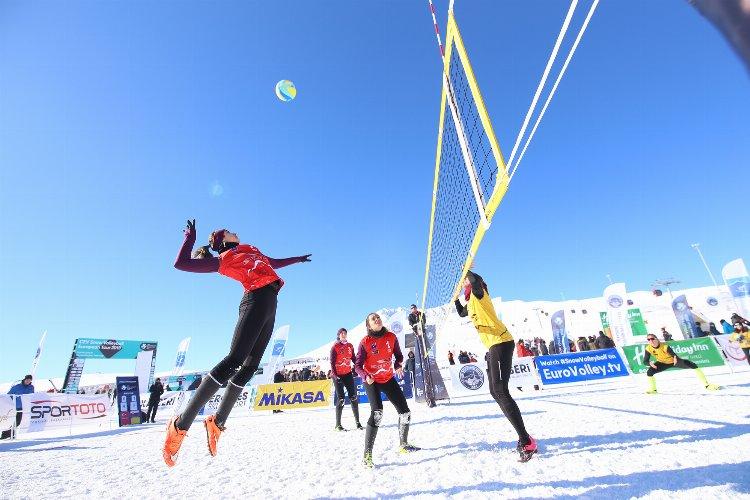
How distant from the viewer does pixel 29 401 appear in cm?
1130

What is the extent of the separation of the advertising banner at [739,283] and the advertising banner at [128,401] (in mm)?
25080

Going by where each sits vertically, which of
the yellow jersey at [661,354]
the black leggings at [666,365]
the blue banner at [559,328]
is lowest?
the black leggings at [666,365]

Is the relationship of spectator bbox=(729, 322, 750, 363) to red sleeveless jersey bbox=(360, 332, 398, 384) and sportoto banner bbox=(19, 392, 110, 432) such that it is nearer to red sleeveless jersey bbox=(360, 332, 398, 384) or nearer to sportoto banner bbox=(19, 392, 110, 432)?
red sleeveless jersey bbox=(360, 332, 398, 384)

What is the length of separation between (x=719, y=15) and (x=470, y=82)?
3.44m

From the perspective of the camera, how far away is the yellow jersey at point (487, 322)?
3.72 metres

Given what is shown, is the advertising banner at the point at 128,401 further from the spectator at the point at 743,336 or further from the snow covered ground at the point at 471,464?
the spectator at the point at 743,336

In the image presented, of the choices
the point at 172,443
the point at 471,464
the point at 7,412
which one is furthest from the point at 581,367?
the point at 7,412

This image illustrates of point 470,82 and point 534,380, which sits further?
point 534,380

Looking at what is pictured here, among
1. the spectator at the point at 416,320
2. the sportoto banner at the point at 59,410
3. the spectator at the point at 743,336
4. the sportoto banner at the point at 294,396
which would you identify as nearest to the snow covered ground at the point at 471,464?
the spectator at the point at 416,320

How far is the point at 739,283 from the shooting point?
16.7m

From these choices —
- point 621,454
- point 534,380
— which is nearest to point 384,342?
point 621,454

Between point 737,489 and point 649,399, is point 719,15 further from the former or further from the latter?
point 649,399

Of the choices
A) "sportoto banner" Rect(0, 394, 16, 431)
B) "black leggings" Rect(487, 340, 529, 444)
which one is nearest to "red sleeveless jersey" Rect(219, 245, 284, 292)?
A: "black leggings" Rect(487, 340, 529, 444)

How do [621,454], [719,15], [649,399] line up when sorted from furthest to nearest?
[649,399] → [621,454] → [719,15]
